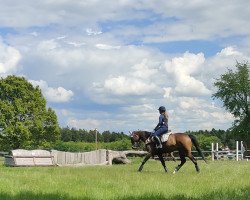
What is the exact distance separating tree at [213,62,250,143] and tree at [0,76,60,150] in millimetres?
27099

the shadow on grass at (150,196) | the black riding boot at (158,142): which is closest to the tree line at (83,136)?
the black riding boot at (158,142)

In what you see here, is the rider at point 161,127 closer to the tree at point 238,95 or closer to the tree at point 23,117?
the tree at point 23,117

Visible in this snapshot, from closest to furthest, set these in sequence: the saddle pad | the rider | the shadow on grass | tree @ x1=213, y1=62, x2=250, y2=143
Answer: the shadow on grass
the rider
the saddle pad
tree @ x1=213, y1=62, x2=250, y2=143

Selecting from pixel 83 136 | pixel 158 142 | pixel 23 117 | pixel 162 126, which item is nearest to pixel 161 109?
pixel 162 126

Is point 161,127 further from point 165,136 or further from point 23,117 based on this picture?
point 23,117

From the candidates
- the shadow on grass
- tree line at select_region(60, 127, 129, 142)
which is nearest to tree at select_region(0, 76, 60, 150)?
the shadow on grass

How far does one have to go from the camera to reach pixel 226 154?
4781cm

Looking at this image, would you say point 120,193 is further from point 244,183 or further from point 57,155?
point 57,155

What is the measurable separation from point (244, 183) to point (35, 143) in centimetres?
4524

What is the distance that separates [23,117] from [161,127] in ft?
126

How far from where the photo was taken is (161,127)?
21.9m

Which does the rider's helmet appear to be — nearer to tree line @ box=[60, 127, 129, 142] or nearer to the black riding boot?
the black riding boot

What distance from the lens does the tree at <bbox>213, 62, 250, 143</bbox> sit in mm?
72500

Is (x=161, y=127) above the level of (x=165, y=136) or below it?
above
